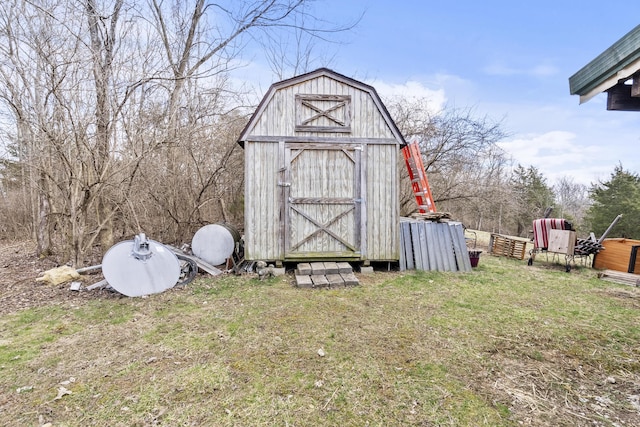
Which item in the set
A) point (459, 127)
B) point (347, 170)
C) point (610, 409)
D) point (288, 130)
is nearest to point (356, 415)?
point (610, 409)

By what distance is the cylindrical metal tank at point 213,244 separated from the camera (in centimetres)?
660

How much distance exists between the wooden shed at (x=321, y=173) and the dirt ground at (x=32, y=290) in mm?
2732

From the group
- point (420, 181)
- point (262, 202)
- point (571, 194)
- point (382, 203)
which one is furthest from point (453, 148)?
point (571, 194)

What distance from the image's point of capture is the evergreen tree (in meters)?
17.9

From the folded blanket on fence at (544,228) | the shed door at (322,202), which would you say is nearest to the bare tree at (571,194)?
the folded blanket on fence at (544,228)

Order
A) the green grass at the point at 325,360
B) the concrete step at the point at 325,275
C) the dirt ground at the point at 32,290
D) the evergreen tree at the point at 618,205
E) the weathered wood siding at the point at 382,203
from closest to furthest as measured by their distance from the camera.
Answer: the green grass at the point at 325,360
the dirt ground at the point at 32,290
the concrete step at the point at 325,275
the weathered wood siding at the point at 382,203
the evergreen tree at the point at 618,205

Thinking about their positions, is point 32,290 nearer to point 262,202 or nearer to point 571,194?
point 262,202

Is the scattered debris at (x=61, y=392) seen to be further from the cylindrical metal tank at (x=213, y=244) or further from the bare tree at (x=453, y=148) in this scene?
the bare tree at (x=453, y=148)

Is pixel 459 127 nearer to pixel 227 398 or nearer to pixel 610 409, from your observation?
pixel 610 409

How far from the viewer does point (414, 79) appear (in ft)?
Result: 37.7

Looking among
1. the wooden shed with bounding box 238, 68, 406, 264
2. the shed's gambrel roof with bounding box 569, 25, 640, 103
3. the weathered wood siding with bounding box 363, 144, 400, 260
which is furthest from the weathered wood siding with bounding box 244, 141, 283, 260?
the shed's gambrel roof with bounding box 569, 25, 640, 103

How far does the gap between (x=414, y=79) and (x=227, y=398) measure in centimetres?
1206

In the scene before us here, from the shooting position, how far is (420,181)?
304 inches

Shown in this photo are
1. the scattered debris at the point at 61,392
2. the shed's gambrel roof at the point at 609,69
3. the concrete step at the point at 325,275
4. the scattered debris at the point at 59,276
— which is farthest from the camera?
the concrete step at the point at 325,275
